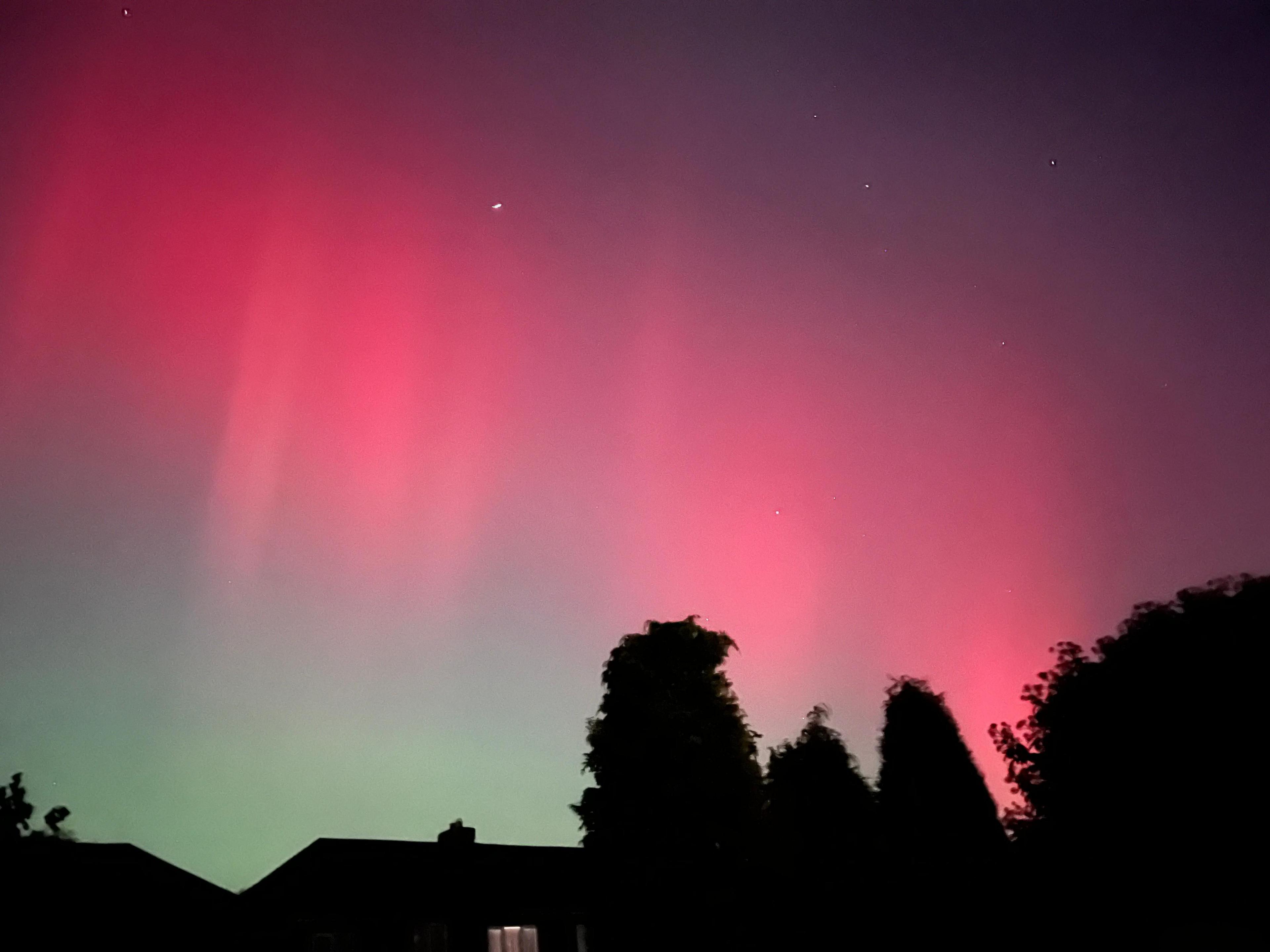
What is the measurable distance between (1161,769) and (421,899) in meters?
27.4

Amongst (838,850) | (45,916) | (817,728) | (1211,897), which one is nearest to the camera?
(45,916)

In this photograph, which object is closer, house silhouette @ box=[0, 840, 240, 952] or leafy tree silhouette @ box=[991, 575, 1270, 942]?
house silhouette @ box=[0, 840, 240, 952]

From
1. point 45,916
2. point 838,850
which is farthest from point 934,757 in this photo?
point 45,916

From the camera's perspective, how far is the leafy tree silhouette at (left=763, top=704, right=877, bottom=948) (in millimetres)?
36562

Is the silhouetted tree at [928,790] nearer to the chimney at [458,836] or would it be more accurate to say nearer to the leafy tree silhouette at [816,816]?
the leafy tree silhouette at [816,816]

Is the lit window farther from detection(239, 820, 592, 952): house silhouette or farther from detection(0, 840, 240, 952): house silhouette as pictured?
detection(0, 840, 240, 952): house silhouette

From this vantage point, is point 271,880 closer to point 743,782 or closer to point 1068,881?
point 743,782

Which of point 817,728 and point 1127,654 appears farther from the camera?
point 817,728

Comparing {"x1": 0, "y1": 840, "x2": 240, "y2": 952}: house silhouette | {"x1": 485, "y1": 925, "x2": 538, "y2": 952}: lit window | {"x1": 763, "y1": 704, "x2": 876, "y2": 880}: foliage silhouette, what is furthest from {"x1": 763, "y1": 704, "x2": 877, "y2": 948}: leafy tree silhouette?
{"x1": 0, "y1": 840, "x2": 240, "y2": 952}: house silhouette

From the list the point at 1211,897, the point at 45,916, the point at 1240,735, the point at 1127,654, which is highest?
the point at 1127,654

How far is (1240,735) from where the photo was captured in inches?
1151

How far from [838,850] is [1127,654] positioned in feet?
54.5

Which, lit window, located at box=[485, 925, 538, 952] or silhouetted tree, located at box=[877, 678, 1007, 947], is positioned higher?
silhouetted tree, located at box=[877, 678, 1007, 947]

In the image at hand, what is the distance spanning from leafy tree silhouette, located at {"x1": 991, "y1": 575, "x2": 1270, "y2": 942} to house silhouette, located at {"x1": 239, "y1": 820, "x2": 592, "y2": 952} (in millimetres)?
16191
